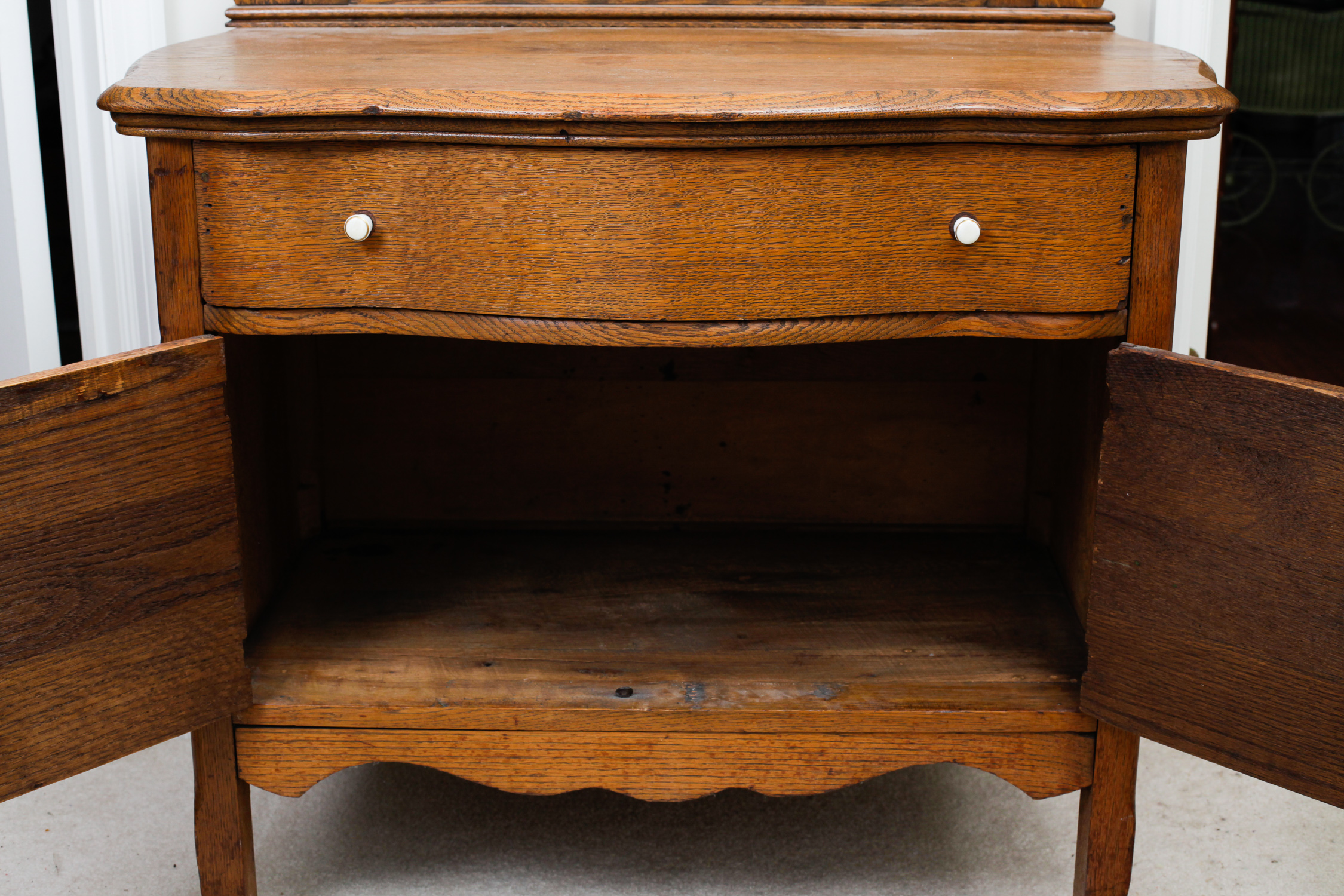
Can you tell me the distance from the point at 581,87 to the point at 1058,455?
0.67m

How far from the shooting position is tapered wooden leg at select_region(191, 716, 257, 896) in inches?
38.1

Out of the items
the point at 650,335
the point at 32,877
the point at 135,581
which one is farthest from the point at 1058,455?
the point at 32,877

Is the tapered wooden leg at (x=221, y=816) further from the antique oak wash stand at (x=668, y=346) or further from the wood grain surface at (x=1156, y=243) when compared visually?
the wood grain surface at (x=1156, y=243)

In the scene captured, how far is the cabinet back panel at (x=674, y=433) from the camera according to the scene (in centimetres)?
131

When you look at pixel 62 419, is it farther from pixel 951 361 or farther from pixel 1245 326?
pixel 1245 326

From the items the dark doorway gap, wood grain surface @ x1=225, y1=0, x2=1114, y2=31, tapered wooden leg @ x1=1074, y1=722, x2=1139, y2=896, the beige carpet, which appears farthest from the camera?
the dark doorway gap

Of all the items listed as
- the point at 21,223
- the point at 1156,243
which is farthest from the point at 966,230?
the point at 21,223

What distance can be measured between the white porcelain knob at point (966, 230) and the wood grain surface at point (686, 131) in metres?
0.05

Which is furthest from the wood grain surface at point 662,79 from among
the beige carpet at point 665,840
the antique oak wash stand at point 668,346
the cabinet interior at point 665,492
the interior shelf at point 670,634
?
the beige carpet at point 665,840

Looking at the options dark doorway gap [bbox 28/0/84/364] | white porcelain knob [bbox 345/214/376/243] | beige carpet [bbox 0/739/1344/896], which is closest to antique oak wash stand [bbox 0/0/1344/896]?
white porcelain knob [bbox 345/214/376/243]

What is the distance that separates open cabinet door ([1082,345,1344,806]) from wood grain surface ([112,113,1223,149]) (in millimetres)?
151

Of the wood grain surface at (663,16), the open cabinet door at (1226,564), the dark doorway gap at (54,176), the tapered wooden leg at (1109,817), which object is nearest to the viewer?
the open cabinet door at (1226,564)

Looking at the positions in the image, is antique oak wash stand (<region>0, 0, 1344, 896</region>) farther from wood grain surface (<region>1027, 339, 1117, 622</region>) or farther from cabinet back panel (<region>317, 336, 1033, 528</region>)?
cabinet back panel (<region>317, 336, 1033, 528</region>)

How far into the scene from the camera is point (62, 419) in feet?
2.56
